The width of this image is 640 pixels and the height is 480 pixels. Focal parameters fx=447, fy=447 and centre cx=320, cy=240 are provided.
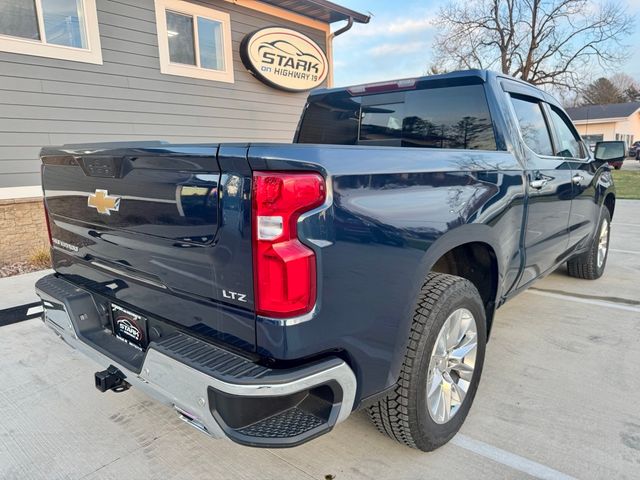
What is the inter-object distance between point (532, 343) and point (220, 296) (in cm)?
276

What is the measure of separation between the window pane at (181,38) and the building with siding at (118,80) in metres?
0.02

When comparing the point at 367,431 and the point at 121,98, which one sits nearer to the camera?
the point at 367,431

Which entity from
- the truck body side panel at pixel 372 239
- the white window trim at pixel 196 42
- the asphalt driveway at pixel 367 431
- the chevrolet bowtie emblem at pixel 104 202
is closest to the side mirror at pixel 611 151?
the asphalt driveway at pixel 367 431

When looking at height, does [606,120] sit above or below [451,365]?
above

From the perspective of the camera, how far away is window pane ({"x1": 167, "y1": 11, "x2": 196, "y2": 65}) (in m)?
6.85

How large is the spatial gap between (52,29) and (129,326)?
5.26 meters

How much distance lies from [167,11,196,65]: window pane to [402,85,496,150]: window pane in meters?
5.17

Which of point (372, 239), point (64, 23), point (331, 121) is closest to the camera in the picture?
point (372, 239)

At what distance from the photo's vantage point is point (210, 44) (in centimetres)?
737

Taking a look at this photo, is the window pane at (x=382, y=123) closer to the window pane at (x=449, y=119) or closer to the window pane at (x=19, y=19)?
the window pane at (x=449, y=119)

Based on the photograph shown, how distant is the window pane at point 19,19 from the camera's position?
526cm

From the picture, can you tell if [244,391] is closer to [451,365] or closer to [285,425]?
[285,425]

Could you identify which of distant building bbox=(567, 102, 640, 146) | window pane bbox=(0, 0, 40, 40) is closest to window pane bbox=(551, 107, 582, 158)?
window pane bbox=(0, 0, 40, 40)

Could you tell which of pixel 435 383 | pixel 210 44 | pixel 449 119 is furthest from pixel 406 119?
pixel 210 44
